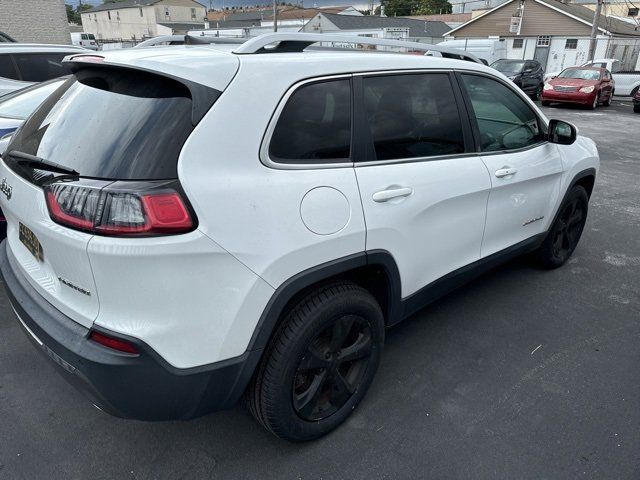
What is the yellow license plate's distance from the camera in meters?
1.99

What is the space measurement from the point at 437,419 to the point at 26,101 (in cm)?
442

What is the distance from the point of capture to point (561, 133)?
11.8 ft

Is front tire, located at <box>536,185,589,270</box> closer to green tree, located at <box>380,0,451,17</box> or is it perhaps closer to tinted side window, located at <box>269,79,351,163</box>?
tinted side window, located at <box>269,79,351,163</box>

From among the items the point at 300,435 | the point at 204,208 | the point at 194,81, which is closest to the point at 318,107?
the point at 194,81

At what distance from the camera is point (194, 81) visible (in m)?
1.79

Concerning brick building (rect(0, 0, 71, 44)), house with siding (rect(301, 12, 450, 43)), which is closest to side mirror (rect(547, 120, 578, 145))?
brick building (rect(0, 0, 71, 44))

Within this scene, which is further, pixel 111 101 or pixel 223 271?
pixel 111 101

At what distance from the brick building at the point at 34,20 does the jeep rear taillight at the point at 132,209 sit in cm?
2175

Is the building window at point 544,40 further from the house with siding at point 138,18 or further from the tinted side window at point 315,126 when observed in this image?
the house with siding at point 138,18

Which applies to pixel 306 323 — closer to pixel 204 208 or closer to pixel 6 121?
pixel 204 208

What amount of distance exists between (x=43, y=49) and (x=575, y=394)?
24.9ft

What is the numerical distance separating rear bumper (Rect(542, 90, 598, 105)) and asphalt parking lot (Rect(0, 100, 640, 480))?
15.9 meters

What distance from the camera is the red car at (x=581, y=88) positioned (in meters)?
17.0

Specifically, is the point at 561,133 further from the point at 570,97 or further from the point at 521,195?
the point at 570,97
